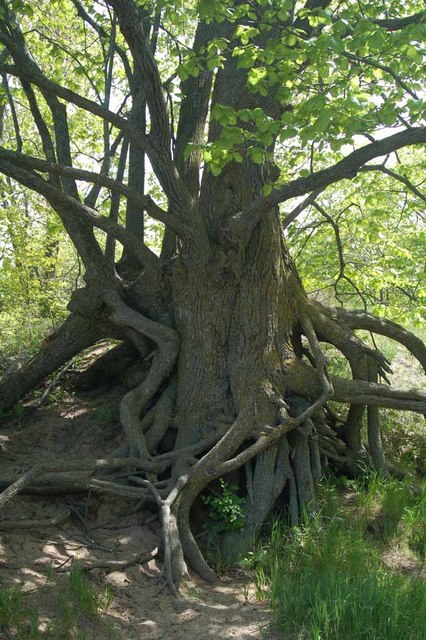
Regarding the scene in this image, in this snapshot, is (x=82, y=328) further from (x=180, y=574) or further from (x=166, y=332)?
(x=180, y=574)

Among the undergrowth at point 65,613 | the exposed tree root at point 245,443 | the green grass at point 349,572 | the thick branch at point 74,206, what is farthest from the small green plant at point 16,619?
the thick branch at point 74,206

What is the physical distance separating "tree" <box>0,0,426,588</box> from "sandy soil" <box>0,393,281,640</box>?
0.35 m

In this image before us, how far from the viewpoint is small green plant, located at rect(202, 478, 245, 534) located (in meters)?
6.44

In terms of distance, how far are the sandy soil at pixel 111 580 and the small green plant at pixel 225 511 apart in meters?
0.56

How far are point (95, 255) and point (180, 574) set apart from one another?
13.3ft

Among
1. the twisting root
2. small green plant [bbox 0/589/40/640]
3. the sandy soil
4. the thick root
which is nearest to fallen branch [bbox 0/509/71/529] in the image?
the sandy soil

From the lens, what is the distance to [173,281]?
7727 mm

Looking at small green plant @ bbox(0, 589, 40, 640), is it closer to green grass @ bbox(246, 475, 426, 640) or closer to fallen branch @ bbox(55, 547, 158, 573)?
fallen branch @ bbox(55, 547, 158, 573)

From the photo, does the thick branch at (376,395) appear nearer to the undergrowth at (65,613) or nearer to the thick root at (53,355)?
the thick root at (53,355)

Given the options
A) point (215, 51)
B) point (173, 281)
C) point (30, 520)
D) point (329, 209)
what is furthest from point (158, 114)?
point (329, 209)

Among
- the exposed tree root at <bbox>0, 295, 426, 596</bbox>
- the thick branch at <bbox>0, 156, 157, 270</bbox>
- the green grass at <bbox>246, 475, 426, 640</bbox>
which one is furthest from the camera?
the thick branch at <bbox>0, 156, 157, 270</bbox>

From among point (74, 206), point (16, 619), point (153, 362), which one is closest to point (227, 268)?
point (153, 362)

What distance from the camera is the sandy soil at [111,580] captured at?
4.78 meters

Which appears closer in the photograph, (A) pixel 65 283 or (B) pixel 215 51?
(B) pixel 215 51
